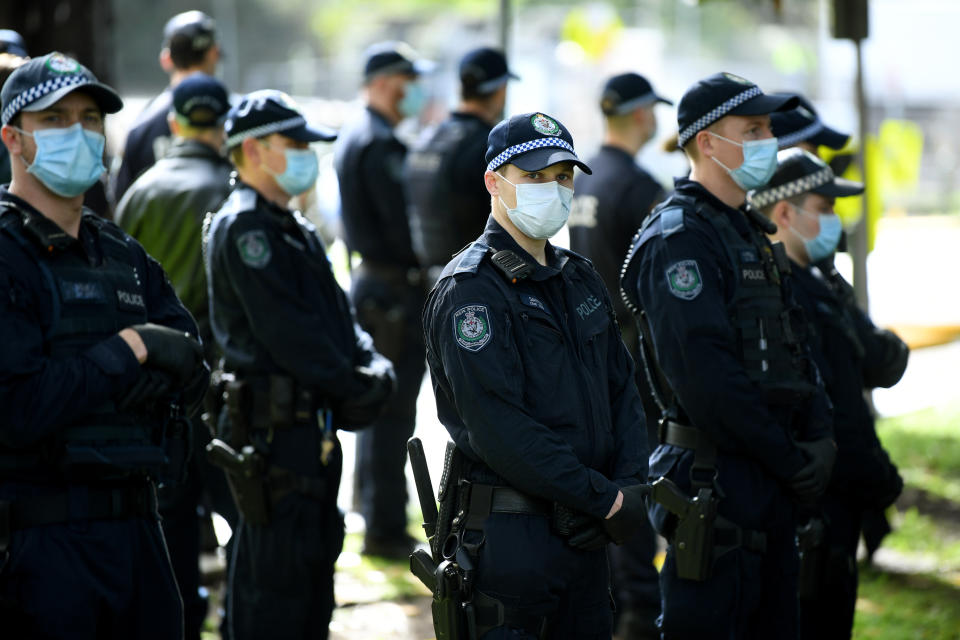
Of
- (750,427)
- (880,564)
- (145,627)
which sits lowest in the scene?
(880,564)

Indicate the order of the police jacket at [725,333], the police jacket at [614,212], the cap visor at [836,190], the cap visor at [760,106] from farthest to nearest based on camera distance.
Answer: the police jacket at [614,212] → the cap visor at [836,190] → the cap visor at [760,106] → the police jacket at [725,333]

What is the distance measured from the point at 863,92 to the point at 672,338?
4255 millimetres

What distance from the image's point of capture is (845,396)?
4918mm

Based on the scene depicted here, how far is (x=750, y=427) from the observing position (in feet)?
13.8

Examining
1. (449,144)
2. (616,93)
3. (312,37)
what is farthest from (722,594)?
(312,37)

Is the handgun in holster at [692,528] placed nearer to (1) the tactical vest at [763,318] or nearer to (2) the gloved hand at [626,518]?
(1) the tactical vest at [763,318]

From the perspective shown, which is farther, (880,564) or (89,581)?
(880,564)

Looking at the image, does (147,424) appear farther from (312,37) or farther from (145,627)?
(312,37)

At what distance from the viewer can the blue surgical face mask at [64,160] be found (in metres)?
3.60

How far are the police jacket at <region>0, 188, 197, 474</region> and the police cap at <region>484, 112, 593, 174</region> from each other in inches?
46.3

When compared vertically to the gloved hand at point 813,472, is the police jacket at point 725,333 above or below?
above

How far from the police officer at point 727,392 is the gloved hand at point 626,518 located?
73 centimetres

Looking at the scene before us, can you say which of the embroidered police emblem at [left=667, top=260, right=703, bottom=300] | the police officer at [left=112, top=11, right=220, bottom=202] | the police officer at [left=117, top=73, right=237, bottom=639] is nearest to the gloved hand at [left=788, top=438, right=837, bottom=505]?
the embroidered police emblem at [left=667, top=260, right=703, bottom=300]

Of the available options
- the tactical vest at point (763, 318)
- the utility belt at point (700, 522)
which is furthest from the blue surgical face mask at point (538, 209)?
the utility belt at point (700, 522)
